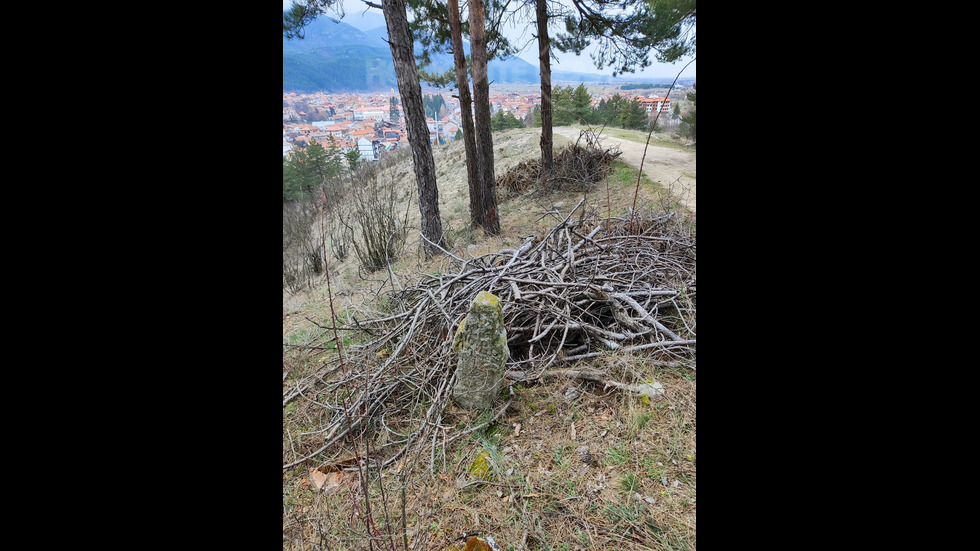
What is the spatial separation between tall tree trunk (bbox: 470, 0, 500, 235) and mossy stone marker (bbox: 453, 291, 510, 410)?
483cm

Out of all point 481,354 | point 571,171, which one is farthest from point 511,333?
point 571,171

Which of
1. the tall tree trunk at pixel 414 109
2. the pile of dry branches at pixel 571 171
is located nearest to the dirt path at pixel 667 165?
the pile of dry branches at pixel 571 171

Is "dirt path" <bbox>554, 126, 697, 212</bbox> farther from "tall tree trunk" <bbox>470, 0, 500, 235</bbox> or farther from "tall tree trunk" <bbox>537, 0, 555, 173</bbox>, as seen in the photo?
"tall tree trunk" <bbox>470, 0, 500, 235</bbox>

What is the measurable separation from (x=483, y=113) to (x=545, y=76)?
7.00 ft

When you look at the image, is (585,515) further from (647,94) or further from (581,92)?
(581,92)

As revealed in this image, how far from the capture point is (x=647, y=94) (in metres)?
2.09

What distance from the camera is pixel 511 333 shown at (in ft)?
9.31

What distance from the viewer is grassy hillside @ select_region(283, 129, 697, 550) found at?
1536mm

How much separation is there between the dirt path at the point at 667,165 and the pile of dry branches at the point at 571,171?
68 cm

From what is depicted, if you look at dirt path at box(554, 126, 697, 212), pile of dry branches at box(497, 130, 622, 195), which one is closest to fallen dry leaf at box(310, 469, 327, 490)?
dirt path at box(554, 126, 697, 212)
